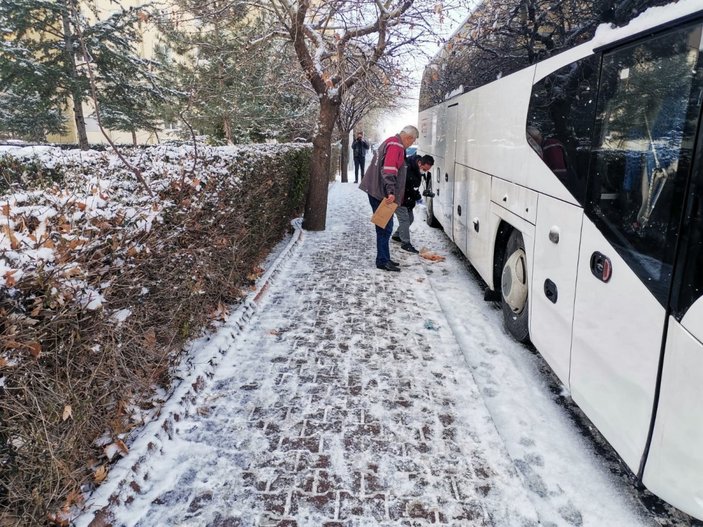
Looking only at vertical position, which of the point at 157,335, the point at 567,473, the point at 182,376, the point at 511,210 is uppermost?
the point at 511,210

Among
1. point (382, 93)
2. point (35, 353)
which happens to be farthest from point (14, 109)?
point (35, 353)

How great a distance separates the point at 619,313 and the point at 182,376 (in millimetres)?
3114

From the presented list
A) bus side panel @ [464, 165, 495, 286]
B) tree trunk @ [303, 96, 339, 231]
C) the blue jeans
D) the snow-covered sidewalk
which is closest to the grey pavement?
the snow-covered sidewalk

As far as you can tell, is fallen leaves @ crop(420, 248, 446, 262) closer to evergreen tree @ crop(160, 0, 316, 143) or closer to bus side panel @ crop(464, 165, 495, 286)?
bus side panel @ crop(464, 165, 495, 286)

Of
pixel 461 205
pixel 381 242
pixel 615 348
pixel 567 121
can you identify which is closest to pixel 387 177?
pixel 381 242

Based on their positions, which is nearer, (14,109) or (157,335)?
(157,335)

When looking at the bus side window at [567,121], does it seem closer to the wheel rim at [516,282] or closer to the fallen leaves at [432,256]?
the wheel rim at [516,282]

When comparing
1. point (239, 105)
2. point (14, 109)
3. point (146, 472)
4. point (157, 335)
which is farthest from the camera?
point (14, 109)

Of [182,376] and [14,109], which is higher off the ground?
[14,109]

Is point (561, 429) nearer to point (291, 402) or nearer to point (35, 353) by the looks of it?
point (291, 402)

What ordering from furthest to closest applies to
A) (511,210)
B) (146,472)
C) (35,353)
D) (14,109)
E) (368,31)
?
1. (14,109)
2. (368,31)
3. (511,210)
4. (146,472)
5. (35,353)

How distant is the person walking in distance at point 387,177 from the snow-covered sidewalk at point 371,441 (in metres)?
2.02

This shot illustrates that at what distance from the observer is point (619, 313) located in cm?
266

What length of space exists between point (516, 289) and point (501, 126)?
5.88 feet
